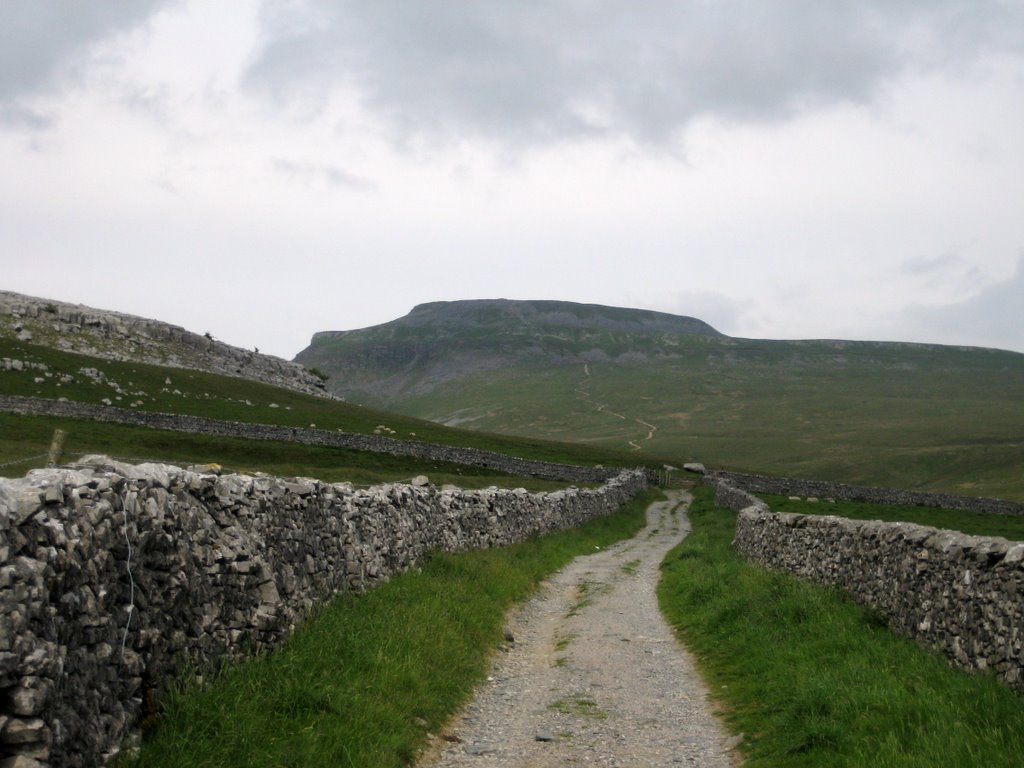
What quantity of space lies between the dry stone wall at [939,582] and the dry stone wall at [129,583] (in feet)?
26.2

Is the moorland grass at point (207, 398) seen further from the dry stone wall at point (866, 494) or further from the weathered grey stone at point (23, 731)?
the weathered grey stone at point (23, 731)

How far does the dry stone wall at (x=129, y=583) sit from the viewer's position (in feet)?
18.9

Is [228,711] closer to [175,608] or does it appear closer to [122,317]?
[175,608]

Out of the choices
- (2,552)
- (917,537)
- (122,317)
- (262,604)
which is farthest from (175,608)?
(122,317)

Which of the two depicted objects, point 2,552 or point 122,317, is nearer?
point 2,552

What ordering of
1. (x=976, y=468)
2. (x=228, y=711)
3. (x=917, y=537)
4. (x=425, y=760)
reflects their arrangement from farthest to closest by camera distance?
1. (x=976, y=468)
2. (x=917, y=537)
3. (x=425, y=760)
4. (x=228, y=711)

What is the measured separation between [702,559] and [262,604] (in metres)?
18.3

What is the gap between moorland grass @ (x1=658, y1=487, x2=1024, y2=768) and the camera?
26.7 feet

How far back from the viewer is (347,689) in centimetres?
944

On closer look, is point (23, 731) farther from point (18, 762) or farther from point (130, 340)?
point (130, 340)

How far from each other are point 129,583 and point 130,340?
129m

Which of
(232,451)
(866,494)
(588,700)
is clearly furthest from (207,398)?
(588,700)

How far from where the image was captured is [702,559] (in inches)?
1025

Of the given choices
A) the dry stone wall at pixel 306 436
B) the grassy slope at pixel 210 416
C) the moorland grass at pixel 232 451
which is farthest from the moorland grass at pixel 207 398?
the moorland grass at pixel 232 451
